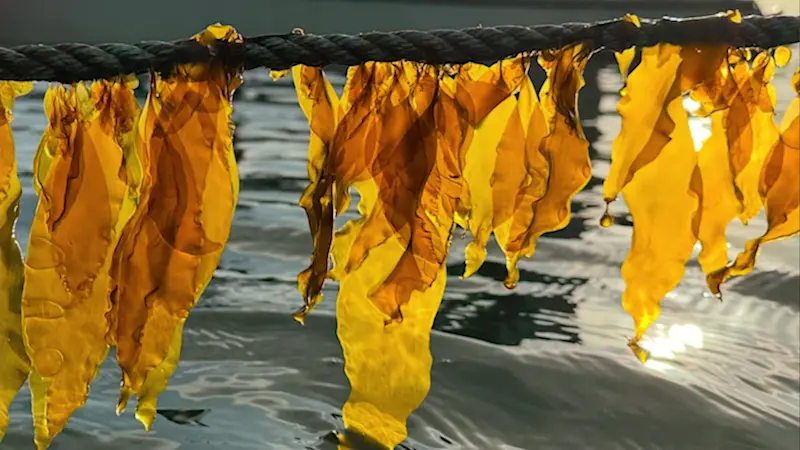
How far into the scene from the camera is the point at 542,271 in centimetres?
146

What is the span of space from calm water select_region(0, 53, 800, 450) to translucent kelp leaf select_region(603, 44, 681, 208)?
52 centimetres

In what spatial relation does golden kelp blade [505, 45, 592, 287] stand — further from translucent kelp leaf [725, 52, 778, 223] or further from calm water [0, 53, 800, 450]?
calm water [0, 53, 800, 450]

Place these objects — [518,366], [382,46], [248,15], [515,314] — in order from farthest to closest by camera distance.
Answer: [248,15] < [515,314] < [518,366] < [382,46]

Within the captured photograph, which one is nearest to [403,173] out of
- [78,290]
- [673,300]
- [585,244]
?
[78,290]

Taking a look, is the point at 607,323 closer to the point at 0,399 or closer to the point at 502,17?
the point at 0,399

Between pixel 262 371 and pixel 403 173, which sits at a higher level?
pixel 403 173

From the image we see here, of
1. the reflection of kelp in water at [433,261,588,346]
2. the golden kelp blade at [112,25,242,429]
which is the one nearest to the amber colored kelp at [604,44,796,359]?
the golden kelp blade at [112,25,242,429]

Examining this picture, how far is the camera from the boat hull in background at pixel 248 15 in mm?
3518

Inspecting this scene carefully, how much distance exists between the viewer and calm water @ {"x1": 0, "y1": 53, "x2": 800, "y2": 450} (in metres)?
0.96

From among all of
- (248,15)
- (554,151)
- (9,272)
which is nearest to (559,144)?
(554,151)

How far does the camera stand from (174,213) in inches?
19.8

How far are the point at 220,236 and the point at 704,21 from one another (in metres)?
0.36

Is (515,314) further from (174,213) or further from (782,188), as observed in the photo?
(174,213)

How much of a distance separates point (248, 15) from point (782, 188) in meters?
3.29
